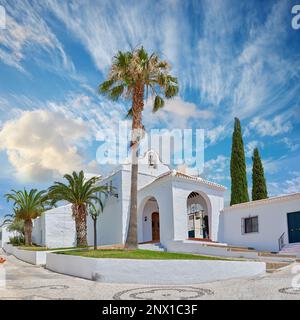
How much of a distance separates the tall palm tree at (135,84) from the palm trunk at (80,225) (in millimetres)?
6433

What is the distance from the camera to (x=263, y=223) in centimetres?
2289

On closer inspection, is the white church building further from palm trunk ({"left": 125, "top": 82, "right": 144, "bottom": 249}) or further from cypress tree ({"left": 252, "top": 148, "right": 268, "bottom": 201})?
palm trunk ({"left": 125, "top": 82, "right": 144, "bottom": 249})

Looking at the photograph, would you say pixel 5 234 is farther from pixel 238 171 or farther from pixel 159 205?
pixel 238 171

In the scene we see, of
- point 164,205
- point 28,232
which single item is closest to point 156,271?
point 164,205

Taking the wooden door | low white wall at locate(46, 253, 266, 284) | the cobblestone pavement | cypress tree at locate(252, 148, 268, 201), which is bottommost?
the cobblestone pavement

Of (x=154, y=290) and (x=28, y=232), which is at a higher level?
(x=28, y=232)

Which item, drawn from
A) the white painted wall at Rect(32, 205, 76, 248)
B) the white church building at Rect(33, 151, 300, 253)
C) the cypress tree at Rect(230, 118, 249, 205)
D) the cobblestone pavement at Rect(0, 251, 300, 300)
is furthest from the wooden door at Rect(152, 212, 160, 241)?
the cobblestone pavement at Rect(0, 251, 300, 300)

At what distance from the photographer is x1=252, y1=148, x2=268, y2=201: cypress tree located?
30.4m

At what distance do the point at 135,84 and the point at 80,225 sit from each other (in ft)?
32.8

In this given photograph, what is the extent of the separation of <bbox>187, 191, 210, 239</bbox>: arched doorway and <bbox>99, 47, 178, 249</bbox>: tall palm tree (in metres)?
9.20

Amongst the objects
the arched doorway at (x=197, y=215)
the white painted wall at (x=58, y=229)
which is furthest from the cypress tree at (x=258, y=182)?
the white painted wall at (x=58, y=229)

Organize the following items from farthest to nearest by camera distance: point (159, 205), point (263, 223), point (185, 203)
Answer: point (159, 205) → point (185, 203) → point (263, 223)

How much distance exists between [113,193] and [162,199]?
565 cm

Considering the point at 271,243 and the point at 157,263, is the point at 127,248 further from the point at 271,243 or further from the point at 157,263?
the point at 271,243
